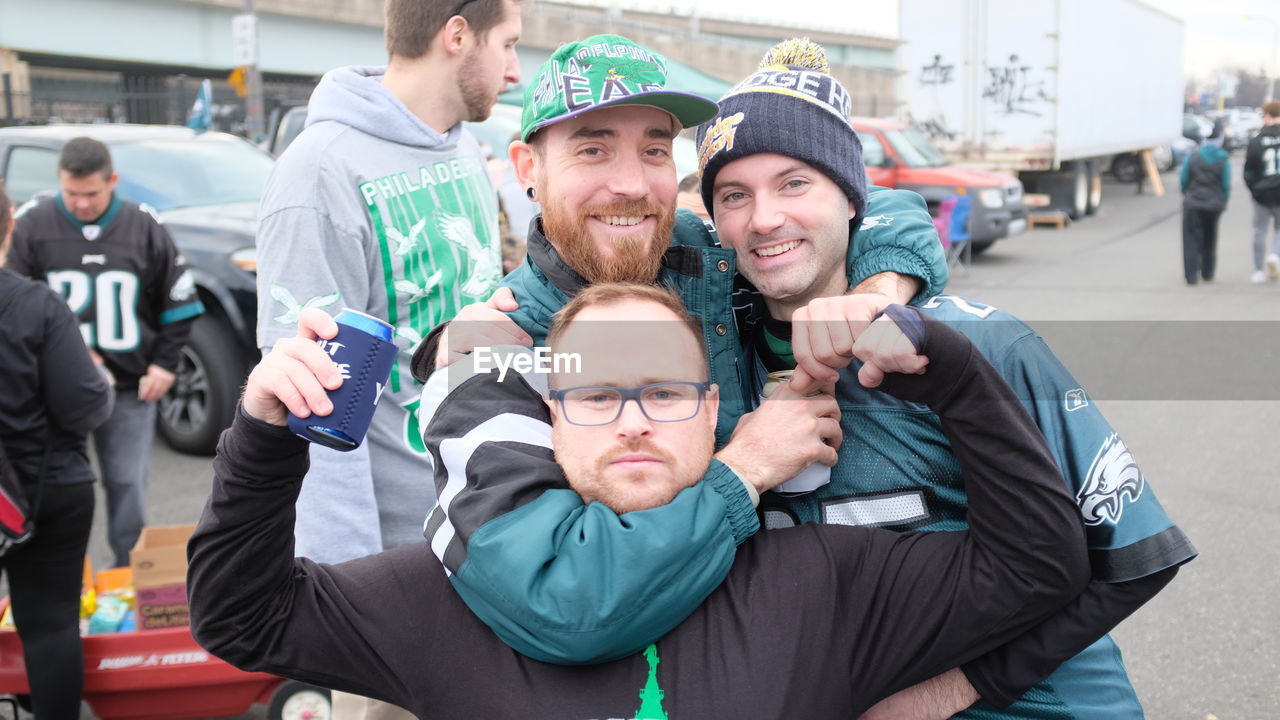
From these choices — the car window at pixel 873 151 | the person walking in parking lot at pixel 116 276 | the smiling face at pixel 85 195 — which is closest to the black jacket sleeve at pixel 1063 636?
the person walking in parking lot at pixel 116 276

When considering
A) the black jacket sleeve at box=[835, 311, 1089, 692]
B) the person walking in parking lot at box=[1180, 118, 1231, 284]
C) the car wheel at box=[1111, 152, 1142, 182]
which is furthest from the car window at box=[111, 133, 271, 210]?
the car wheel at box=[1111, 152, 1142, 182]

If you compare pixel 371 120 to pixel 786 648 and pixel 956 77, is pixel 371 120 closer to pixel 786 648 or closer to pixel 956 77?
pixel 786 648

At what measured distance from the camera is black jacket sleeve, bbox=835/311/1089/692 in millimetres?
1733

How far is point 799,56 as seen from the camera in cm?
240

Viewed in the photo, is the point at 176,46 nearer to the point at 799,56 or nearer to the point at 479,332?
the point at 799,56

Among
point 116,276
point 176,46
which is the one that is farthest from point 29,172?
point 176,46

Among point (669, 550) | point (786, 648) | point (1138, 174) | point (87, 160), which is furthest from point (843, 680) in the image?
point (1138, 174)

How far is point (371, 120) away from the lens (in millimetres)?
2949

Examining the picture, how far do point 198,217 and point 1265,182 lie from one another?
12.3 meters

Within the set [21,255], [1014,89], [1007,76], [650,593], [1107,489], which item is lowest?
[650,593]

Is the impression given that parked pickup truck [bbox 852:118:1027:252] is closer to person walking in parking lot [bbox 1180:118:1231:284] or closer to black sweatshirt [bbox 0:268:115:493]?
person walking in parking lot [bbox 1180:118:1231:284]

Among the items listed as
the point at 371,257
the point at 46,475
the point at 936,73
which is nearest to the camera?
the point at 371,257

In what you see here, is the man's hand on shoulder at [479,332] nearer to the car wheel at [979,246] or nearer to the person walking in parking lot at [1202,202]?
the person walking in parking lot at [1202,202]

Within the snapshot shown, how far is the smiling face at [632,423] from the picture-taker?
1.80 metres
